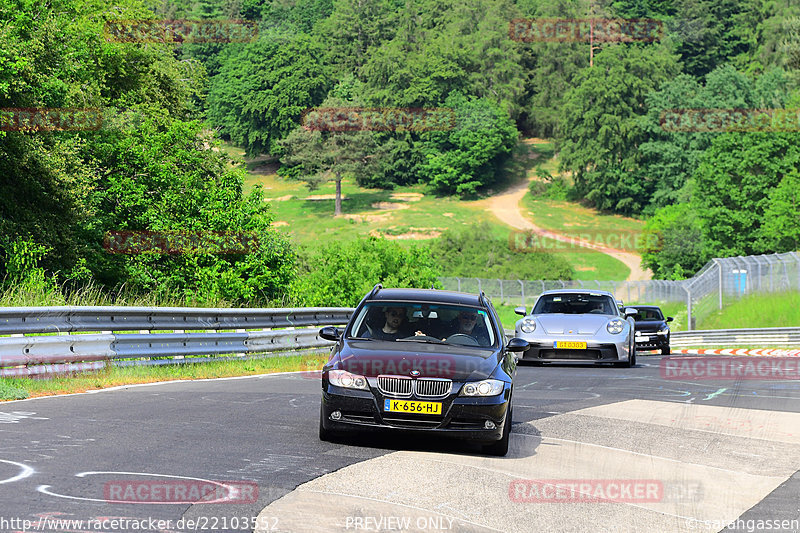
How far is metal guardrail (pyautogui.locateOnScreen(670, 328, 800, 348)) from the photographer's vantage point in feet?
117

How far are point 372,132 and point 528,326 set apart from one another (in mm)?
117273

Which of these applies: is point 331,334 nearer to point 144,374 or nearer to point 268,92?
point 144,374

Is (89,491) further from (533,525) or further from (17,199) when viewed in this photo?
(17,199)

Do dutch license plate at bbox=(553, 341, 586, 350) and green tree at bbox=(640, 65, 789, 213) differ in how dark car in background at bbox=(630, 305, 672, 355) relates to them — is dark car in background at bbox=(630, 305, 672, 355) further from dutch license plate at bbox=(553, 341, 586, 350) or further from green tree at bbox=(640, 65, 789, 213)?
green tree at bbox=(640, 65, 789, 213)

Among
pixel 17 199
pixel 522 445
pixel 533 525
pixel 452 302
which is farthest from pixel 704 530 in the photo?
pixel 17 199

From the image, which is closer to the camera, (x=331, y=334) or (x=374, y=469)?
(x=374, y=469)

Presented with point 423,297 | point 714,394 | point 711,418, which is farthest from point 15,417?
point 714,394

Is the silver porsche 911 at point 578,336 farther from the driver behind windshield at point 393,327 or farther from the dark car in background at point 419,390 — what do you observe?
the dark car in background at point 419,390

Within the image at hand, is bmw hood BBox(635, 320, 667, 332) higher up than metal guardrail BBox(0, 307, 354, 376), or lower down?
lower down

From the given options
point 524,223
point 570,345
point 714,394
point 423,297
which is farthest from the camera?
point 524,223

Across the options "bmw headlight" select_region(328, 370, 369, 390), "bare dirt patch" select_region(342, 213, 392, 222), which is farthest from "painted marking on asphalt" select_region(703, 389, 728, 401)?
"bare dirt patch" select_region(342, 213, 392, 222)

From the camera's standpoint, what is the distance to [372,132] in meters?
136

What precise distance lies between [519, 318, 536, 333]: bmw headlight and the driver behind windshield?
33.2 feet

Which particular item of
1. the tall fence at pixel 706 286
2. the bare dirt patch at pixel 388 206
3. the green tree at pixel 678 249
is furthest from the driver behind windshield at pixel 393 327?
the bare dirt patch at pixel 388 206
